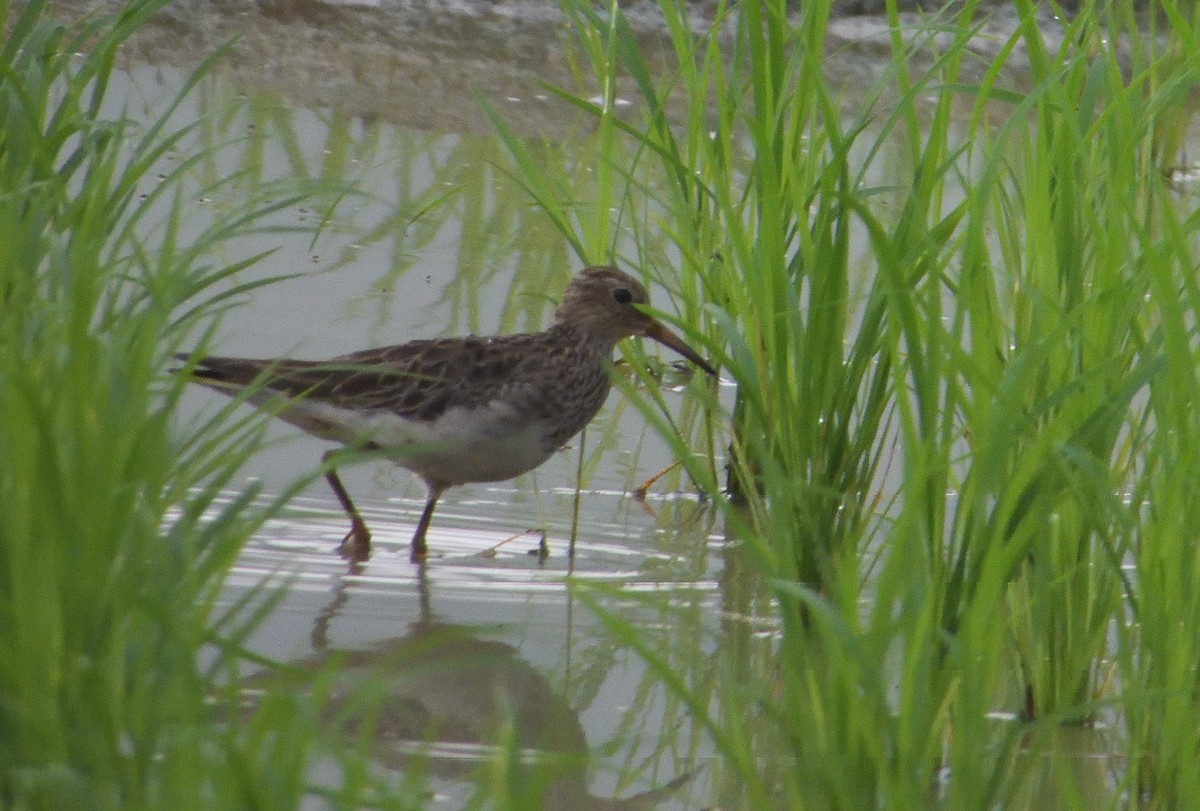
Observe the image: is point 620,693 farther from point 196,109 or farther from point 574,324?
point 196,109

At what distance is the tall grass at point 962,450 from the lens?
108 inches

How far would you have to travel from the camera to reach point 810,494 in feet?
13.7

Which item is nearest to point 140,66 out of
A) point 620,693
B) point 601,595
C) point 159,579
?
point 601,595

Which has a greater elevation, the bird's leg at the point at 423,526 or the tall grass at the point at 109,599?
the tall grass at the point at 109,599

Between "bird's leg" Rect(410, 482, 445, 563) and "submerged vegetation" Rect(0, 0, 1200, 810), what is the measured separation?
547mm

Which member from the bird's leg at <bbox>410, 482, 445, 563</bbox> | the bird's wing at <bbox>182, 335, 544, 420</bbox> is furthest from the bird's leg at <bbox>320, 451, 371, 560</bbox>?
the bird's wing at <bbox>182, 335, 544, 420</bbox>

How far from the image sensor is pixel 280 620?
4043mm

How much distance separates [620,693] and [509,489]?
1.82 meters

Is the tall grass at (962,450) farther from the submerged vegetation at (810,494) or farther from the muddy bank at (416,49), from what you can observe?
the muddy bank at (416,49)

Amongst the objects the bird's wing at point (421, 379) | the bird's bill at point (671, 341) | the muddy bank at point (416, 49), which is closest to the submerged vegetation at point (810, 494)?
the bird's bill at point (671, 341)

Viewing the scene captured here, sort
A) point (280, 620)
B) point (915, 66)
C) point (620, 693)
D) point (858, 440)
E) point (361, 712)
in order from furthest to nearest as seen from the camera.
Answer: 1. point (915, 66)
2. point (858, 440)
3. point (280, 620)
4. point (620, 693)
5. point (361, 712)

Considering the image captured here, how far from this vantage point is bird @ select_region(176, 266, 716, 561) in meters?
4.91

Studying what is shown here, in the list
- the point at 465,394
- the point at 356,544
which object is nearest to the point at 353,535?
the point at 356,544

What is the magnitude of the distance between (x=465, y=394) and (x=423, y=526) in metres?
0.45
